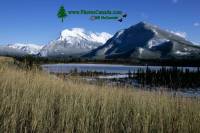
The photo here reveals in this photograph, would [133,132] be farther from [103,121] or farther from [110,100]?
[110,100]

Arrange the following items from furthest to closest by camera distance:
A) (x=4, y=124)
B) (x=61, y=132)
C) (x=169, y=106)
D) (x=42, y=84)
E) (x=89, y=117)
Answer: (x=42, y=84) < (x=169, y=106) < (x=89, y=117) < (x=61, y=132) < (x=4, y=124)

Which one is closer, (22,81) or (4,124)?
(4,124)

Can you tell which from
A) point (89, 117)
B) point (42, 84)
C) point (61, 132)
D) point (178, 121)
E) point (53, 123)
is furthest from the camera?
point (42, 84)

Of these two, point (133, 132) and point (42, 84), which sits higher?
point (42, 84)

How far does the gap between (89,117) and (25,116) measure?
3.04ft

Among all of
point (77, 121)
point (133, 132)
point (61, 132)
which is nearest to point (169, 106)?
point (133, 132)

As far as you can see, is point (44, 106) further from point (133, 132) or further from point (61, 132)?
point (133, 132)

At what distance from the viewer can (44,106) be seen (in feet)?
16.3

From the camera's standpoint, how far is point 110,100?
239 inches

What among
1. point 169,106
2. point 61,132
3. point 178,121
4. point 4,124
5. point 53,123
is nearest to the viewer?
point 4,124

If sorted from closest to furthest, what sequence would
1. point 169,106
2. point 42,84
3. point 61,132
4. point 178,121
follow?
point 61,132 → point 178,121 → point 169,106 → point 42,84

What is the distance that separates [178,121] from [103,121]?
126 centimetres

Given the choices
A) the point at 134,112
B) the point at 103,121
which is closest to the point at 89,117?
the point at 103,121

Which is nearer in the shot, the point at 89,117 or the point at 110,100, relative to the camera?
the point at 89,117
